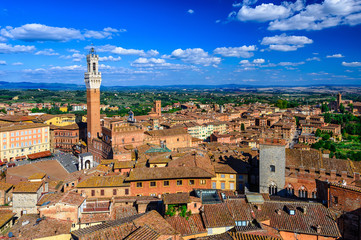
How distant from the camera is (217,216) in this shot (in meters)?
19.2

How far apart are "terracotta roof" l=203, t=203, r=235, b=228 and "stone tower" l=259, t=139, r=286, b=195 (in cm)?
988

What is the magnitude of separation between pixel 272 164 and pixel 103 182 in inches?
706

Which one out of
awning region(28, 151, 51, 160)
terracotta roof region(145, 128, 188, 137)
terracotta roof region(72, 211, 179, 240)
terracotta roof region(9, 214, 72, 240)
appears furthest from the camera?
awning region(28, 151, 51, 160)

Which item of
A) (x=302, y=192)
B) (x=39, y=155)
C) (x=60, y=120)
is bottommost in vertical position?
(x=39, y=155)

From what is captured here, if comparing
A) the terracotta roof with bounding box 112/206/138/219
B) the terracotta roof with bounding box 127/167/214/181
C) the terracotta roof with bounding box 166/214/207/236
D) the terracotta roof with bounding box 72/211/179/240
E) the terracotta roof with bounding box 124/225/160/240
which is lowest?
the terracotta roof with bounding box 112/206/138/219

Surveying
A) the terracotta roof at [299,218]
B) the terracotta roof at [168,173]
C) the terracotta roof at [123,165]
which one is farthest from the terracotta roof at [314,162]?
the terracotta roof at [123,165]

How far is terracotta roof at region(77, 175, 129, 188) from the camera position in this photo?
27828 millimetres

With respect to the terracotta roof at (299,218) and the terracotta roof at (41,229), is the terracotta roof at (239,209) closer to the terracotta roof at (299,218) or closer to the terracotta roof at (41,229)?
the terracotta roof at (299,218)

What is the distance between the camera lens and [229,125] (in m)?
102

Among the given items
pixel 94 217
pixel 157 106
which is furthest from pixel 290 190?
pixel 157 106

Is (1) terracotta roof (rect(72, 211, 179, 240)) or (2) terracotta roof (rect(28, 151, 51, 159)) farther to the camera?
(2) terracotta roof (rect(28, 151, 51, 159))

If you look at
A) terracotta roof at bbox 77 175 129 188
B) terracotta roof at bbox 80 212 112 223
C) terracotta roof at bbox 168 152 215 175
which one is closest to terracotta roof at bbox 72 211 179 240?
terracotta roof at bbox 80 212 112 223

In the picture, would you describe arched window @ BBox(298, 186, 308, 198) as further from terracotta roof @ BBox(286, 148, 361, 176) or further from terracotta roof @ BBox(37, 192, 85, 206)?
terracotta roof @ BBox(37, 192, 85, 206)

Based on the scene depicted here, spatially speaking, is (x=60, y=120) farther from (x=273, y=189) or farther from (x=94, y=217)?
(x=273, y=189)
